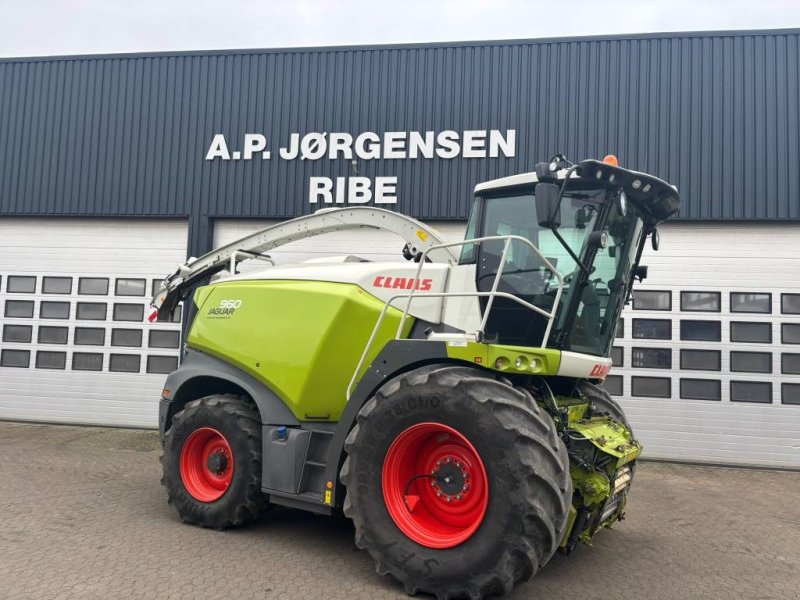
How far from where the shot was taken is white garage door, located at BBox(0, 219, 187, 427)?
1166cm

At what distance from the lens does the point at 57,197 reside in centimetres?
→ 1205

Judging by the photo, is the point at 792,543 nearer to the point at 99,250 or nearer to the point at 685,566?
the point at 685,566

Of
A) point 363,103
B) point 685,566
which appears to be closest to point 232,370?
point 685,566

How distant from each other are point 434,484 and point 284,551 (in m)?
1.56

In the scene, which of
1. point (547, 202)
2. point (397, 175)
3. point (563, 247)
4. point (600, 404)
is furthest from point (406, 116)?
point (547, 202)

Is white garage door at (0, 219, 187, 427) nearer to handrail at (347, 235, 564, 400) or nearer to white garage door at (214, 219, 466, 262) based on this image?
white garage door at (214, 219, 466, 262)

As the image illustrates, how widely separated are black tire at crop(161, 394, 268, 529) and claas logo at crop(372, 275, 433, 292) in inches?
68.8

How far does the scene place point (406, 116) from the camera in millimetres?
11258

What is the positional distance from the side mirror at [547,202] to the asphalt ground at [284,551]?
2569 millimetres

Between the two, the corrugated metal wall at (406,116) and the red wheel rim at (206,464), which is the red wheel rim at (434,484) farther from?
the corrugated metal wall at (406,116)

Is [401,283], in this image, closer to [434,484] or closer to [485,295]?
[485,295]

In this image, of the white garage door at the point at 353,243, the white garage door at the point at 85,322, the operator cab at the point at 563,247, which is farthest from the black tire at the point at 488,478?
the white garage door at the point at 85,322

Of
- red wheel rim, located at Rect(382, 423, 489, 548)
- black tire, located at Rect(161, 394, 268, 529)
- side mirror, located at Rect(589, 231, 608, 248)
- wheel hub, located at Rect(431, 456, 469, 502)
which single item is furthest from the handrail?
black tire, located at Rect(161, 394, 268, 529)

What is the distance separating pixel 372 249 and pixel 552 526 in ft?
25.3
